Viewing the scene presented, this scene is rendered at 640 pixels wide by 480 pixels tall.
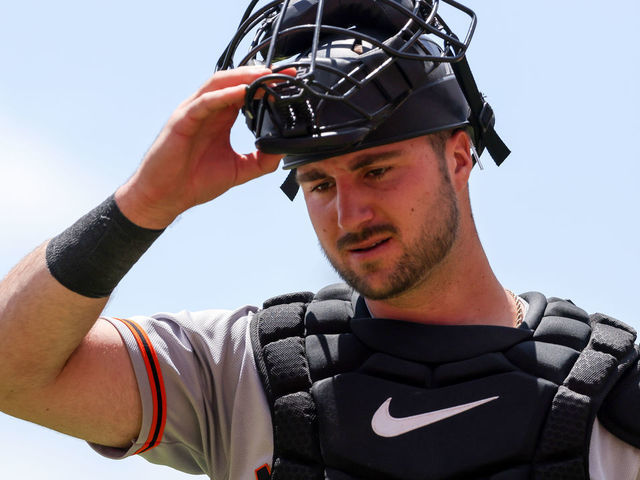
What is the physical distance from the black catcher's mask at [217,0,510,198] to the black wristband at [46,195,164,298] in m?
0.48

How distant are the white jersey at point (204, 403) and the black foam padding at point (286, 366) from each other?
0.08 m

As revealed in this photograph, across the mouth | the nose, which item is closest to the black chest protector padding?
the mouth

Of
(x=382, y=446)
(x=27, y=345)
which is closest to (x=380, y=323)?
(x=382, y=446)

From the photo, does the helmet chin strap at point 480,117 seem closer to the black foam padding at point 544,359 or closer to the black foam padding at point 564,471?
the black foam padding at point 544,359

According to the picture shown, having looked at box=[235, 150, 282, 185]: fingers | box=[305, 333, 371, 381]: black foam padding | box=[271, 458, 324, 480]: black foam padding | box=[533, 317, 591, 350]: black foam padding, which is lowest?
box=[271, 458, 324, 480]: black foam padding

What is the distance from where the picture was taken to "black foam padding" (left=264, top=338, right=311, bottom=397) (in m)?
3.06

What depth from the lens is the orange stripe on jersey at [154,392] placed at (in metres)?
3.03

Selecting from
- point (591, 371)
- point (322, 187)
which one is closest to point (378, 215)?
point (322, 187)

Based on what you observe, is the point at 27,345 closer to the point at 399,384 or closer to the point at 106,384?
the point at 106,384

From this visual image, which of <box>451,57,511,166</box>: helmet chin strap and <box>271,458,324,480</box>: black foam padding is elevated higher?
<box>451,57,511,166</box>: helmet chin strap

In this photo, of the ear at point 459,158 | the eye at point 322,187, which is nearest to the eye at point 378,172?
the eye at point 322,187

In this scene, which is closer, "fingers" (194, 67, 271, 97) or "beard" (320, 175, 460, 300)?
"fingers" (194, 67, 271, 97)

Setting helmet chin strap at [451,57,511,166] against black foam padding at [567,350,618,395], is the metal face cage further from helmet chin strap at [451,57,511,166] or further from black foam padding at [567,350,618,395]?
black foam padding at [567,350,618,395]

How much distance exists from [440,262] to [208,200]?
911 mm
